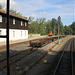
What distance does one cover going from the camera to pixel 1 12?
24.0m

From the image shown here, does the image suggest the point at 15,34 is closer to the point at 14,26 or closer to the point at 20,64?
the point at 14,26

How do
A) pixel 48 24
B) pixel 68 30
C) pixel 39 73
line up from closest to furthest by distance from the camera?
1. pixel 39 73
2. pixel 68 30
3. pixel 48 24

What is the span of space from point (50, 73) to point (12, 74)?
8.89 ft

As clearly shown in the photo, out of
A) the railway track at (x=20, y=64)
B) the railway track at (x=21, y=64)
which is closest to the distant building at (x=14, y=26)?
the railway track at (x=20, y=64)

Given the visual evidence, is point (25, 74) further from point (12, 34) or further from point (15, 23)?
point (15, 23)

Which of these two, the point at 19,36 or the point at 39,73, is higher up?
the point at 19,36

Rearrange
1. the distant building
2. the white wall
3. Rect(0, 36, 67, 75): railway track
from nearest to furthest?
Rect(0, 36, 67, 75): railway track, the distant building, the white wall

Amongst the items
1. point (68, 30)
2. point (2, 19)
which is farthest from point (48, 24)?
point (2, 19)

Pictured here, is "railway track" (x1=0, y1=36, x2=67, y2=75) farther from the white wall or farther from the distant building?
the distant building

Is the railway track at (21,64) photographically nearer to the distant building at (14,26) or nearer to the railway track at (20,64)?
the railway track at (20,64)

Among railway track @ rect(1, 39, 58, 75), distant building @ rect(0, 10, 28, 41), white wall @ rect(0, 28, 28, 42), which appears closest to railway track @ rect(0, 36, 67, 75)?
railway track @ rect(1, 39, 58, 75)

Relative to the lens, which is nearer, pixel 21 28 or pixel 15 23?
pixel 15 23

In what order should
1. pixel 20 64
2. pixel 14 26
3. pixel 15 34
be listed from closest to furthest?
1. pixel 20 64
2. pixel 14 26
3. pixel 15 34

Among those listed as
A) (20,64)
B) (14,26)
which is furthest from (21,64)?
(14,26)
